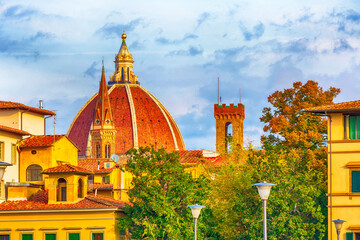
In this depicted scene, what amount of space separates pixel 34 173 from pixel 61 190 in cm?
581

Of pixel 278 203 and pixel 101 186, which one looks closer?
pixel 278 203

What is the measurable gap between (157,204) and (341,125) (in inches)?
487

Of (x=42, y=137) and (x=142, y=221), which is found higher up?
(x=42, y=137)

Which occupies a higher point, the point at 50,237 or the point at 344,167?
the point at 344,167

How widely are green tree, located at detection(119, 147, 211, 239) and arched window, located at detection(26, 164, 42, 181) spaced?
818cm

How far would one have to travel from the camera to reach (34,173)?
7531 cm

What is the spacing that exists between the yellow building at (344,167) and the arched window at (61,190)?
17168 millimetres

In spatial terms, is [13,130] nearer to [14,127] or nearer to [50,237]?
[14,127]

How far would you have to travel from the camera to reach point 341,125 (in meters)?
61.8

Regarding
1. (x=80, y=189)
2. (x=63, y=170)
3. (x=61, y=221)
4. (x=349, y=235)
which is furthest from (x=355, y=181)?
(x=63, y=170)

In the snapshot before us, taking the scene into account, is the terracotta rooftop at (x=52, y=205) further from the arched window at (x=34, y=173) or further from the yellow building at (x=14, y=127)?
the arched window at (x=34, y=173)

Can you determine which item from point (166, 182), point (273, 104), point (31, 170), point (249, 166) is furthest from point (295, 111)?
point (31, 170)

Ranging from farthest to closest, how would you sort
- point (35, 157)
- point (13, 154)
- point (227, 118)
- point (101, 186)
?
point (227, 118) → point (101, 186) → point (35, 157) → point (13, 154)

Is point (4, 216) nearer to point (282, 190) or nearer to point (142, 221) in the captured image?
point (142, 221)
